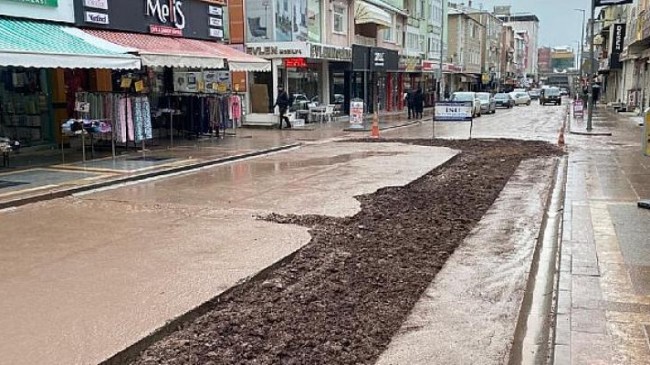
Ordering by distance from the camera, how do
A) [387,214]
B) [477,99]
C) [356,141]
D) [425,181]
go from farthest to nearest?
[477,99] → [356,141] → [425,181] → [387,214]

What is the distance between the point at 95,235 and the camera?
301 inches

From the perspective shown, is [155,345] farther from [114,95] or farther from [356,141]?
[356,141]

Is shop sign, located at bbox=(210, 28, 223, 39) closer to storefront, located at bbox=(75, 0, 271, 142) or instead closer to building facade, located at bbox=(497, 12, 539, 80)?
storefront, located at bbox=(75, 0, 271, 142)

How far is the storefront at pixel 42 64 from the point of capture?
12.1 meters

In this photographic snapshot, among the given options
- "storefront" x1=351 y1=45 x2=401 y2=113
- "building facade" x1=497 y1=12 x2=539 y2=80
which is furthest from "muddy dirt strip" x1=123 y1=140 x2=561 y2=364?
"building facade" x1=497 y1=12 x2=539 y2=80

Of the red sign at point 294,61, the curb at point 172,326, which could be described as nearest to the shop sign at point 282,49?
the red sign at point 294,61

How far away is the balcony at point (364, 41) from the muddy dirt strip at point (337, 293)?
28.3 metres

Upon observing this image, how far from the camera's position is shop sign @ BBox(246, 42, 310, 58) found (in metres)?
26.7

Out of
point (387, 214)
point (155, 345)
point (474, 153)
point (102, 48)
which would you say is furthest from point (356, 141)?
point (155, 345)

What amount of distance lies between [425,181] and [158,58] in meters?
7.47

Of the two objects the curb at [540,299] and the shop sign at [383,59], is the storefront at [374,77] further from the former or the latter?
the curb at [540,299]

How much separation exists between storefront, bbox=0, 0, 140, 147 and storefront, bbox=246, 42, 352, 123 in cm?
1043

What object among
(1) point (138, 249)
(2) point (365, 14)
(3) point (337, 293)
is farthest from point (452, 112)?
(3) point (337, 293)

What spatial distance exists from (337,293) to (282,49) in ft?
73.7
